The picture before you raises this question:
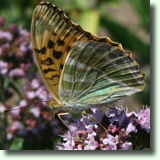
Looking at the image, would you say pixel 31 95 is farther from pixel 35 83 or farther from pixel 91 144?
pixel 91 144

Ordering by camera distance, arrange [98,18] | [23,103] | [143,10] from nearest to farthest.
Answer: [23,103], [143,10], [98,18]

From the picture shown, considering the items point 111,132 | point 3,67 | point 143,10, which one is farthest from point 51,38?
point 143,10

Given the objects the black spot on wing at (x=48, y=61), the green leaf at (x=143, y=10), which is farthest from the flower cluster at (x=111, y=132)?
the green leaf at (x=143, y=10)

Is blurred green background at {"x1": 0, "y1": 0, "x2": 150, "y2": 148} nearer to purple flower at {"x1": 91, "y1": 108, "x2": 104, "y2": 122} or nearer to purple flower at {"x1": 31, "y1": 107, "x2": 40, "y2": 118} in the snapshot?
purple flower at {"x1": 31, "y1": 107, "x2": 40, "y2": 118}

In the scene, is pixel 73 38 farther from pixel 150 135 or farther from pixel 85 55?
pixel 150 135

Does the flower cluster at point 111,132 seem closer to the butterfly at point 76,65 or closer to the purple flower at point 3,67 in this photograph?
the butterfly at point 76,65

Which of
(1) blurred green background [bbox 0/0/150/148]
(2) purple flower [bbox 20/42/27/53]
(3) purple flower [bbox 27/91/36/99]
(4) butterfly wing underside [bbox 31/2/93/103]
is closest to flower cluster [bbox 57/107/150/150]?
(4) butterfly wing underside [bbox 31/2/93/103]
